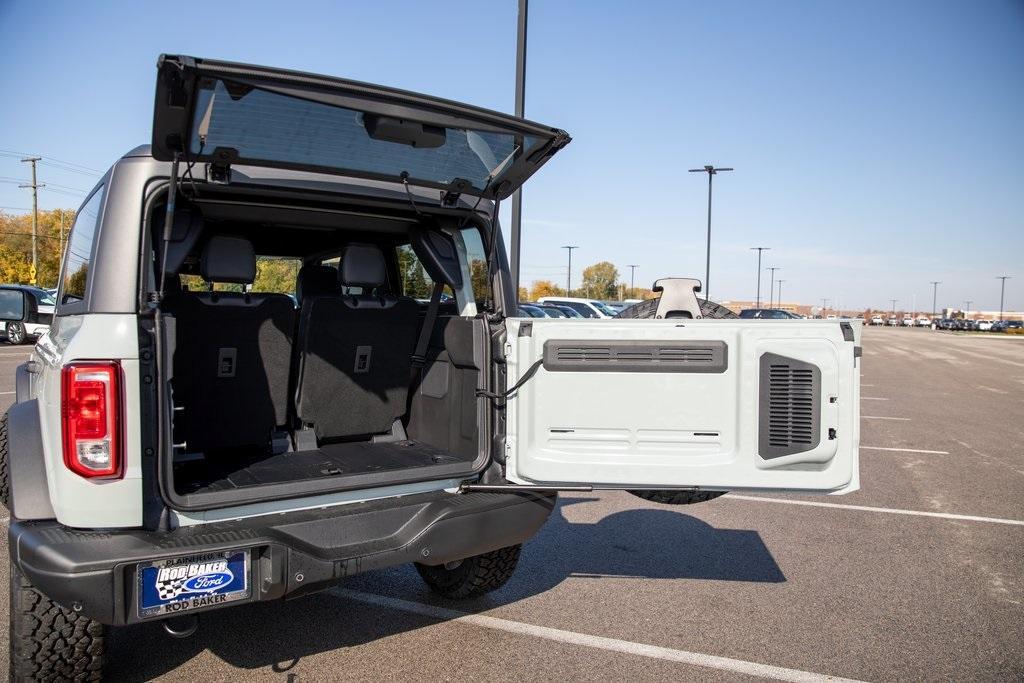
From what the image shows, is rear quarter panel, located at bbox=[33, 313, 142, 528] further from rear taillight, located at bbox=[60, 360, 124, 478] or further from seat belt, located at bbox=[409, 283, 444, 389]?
seat belt, located at bbox=[409, 283, 444, 389]

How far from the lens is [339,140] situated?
3188 mm

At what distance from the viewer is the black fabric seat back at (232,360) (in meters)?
3.94

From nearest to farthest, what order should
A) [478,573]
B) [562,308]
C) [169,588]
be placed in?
[169,588] → [478,573] → [562,308]

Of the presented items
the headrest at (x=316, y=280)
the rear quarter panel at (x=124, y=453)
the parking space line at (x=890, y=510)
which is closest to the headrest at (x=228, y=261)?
the rear quarter panel at (x=124, y=453)

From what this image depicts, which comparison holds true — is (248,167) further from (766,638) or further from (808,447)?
(766,638)

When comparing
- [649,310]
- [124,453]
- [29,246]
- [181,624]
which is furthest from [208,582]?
[29,246]

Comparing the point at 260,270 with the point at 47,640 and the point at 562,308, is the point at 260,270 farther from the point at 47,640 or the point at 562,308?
the point at 562,308

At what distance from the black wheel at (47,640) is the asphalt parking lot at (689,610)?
0.42 meters

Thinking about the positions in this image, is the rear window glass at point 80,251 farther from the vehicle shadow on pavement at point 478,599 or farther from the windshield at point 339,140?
the vehicle shadow on pavement at point 478,599

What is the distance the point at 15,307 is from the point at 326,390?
64.7 inches

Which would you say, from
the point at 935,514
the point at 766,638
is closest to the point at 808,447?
the point at 766,638

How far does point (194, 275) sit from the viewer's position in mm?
4391

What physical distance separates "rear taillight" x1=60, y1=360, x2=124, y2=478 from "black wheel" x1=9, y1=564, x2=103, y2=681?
52 cm

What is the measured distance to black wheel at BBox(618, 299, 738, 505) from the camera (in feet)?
12.1
